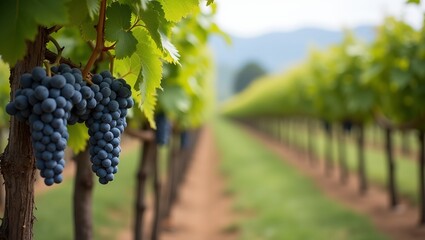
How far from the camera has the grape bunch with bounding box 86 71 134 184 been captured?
85.3 inches

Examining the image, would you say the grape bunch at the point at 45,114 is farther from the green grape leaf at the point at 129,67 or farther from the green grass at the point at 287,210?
the green grass at the point at 287,210

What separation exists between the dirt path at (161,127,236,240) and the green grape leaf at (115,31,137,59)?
970 centimetres

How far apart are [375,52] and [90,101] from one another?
8.66 meters

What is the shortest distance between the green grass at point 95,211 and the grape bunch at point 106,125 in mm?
8059

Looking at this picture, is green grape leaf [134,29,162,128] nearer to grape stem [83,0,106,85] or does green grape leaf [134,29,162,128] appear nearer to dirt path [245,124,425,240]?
grape stem [83,0,106,85]

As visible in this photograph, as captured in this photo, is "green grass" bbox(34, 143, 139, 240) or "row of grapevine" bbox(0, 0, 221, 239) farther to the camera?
"green grass" bbox(34, 143, 139, 240)

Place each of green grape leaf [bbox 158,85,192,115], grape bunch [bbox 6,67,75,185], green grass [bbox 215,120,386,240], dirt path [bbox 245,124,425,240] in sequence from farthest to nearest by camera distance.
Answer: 1. green grass [bbox 215,120,386,240]
2. dirt path [bbox 245,124,425,240]
3. green grape leaf [bbox 158,85,192,115]
4. grape bunch [bbox 6,67,75,185]

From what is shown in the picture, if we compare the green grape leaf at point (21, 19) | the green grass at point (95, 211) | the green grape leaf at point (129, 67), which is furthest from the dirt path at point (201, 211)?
the green grape leaf at point (21, 19)

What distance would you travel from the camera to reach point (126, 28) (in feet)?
7.31

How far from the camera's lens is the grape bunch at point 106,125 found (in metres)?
2.17

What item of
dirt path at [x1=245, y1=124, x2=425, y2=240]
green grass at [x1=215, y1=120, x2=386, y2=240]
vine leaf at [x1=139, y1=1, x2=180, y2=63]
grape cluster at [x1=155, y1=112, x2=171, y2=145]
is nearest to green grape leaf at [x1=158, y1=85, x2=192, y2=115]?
grape cluster at [x1=155, y1=112, x2=171, y2=145]

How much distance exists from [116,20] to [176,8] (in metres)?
0.37

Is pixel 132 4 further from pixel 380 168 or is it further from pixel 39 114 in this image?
pixel 380 168

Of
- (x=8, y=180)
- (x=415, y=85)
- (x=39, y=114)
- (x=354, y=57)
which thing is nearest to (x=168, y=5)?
(x=39, y=114)
